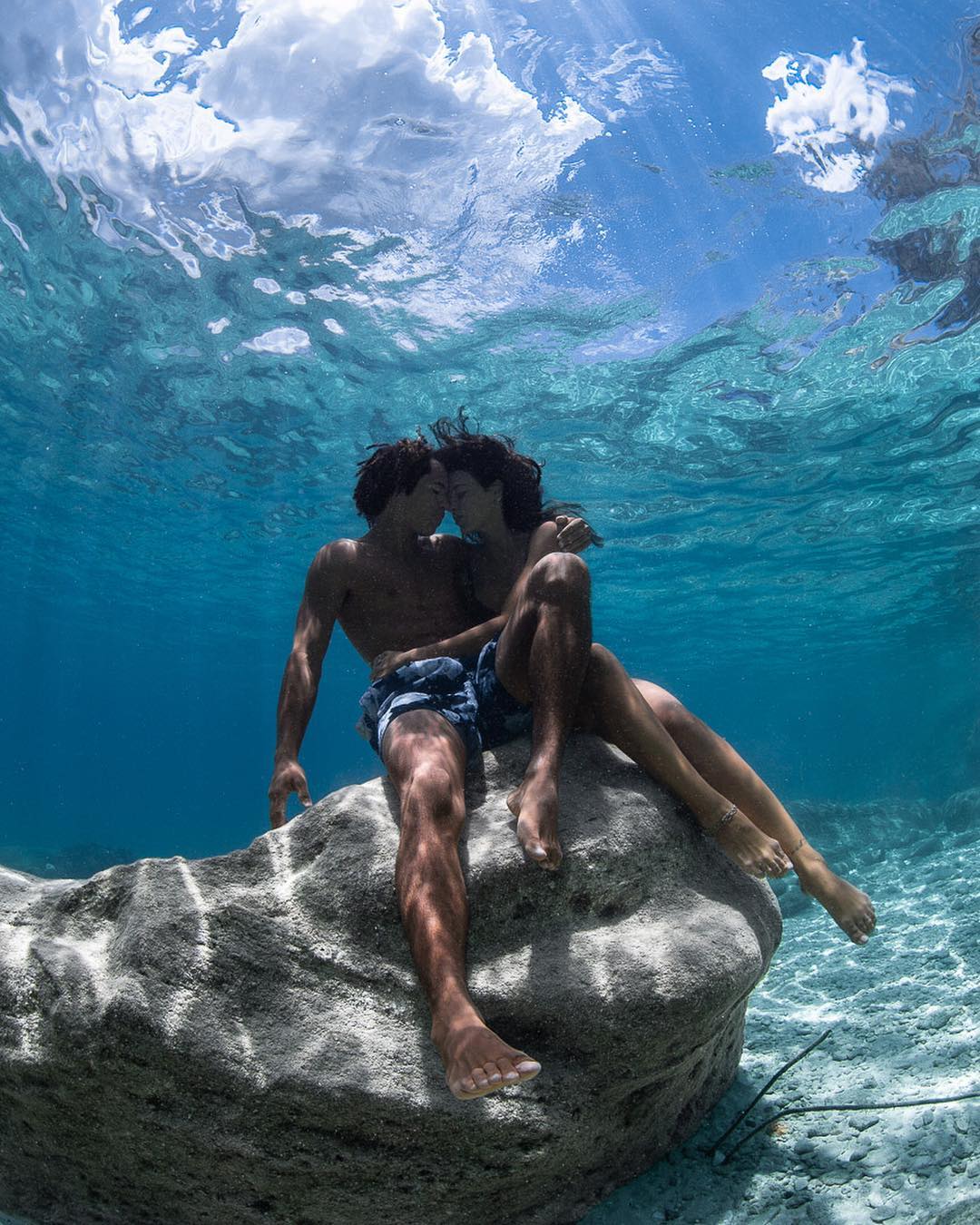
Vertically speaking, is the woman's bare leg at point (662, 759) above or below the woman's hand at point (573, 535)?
below

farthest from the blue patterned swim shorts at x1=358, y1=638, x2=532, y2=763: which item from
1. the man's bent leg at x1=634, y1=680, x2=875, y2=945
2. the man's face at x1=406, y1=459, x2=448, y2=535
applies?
the man's face at x1=406, y1=459, x2=448, y2=535

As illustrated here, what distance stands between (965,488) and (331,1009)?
21.3 meters

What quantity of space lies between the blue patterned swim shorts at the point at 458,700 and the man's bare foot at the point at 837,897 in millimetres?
1565

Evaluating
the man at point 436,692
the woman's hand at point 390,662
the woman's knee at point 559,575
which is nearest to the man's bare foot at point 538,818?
the man at point 436,692

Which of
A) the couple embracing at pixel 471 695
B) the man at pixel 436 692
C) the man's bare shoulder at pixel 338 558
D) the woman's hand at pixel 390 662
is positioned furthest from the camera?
the man's bare shoulder at pixel 338 558

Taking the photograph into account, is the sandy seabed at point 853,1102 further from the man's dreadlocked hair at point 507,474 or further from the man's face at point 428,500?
the man's face at point 428,500

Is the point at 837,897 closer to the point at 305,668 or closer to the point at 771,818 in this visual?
the point at 771,818

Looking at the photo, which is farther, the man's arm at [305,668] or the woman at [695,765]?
the man's arm at [305,668]

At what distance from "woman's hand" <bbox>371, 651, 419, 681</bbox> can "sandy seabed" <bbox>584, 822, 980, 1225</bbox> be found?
2.55m

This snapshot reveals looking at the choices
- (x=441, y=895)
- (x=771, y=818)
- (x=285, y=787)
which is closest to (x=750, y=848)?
(x=771, y=818)

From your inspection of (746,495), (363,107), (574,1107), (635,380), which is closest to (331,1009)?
(574,1107)

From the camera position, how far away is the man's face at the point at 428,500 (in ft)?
16.1

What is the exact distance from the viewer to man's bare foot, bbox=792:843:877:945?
12.1ft

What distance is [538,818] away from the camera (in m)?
3.08
